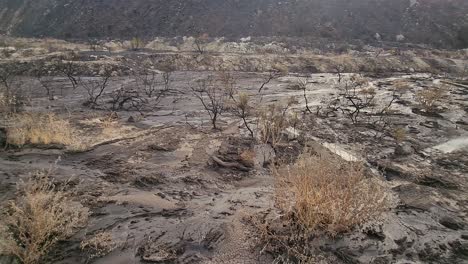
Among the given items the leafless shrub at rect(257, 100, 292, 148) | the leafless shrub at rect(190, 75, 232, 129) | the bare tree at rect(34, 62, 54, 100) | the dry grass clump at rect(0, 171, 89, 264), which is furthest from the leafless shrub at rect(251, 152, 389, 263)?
the bare tree at rect(34, 62, 54, 100)

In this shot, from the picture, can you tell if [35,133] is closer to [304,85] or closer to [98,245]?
[98,245]

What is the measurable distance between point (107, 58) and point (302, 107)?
624 inches

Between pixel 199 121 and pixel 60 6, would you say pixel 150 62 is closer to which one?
pixel 199 121

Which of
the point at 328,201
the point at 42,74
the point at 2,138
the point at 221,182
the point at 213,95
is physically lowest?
the point at 42,74

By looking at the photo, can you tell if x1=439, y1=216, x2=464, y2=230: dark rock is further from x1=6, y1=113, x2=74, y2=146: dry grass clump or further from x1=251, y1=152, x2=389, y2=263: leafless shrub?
x1=6, y1=113, x2=74, y2=146: dry grass clump

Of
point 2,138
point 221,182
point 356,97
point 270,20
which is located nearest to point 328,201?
point 221,182

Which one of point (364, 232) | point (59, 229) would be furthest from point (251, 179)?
point (59, 229)

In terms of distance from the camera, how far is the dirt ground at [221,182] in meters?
4.59

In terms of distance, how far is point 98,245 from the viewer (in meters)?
4.48

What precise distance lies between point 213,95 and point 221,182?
854 centimetres

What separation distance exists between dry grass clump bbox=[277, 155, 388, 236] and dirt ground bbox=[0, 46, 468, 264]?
202mm

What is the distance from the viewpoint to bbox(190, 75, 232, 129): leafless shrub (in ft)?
38.9

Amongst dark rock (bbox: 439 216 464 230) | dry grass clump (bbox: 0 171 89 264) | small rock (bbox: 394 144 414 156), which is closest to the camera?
dry grass clump (bbox: 0 171 89 264)

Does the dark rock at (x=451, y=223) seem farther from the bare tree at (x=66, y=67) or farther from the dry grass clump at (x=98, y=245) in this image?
the bare tree at (x=66, y=67)
